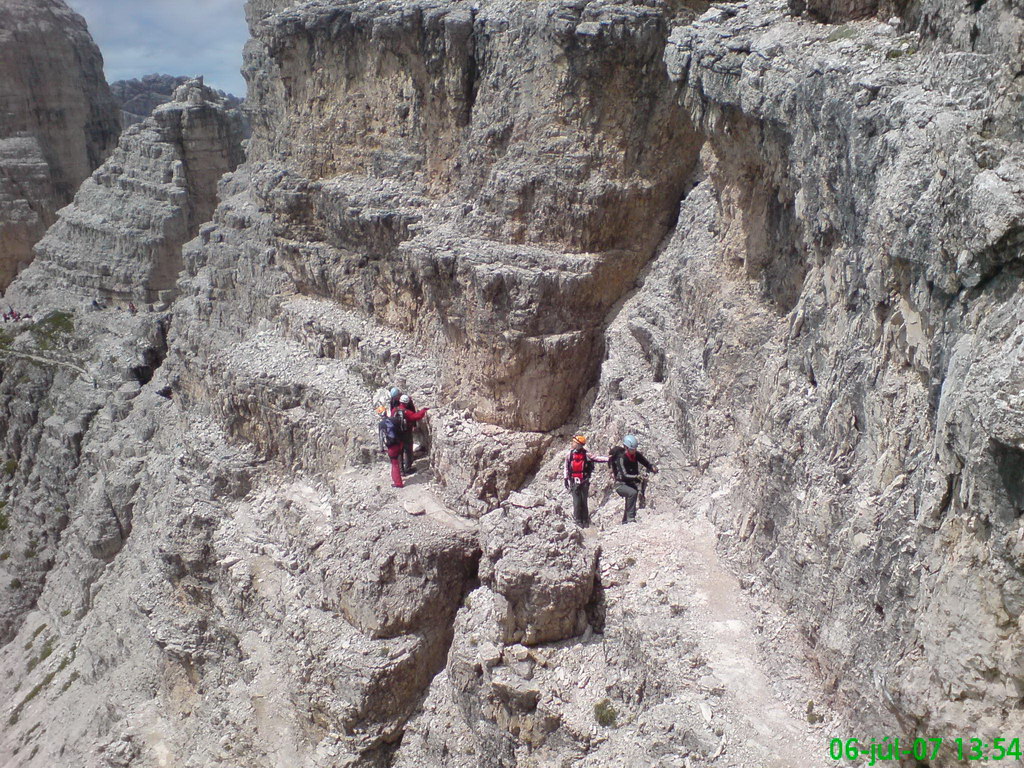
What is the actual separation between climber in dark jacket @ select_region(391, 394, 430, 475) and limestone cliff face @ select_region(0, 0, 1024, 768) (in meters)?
0.48

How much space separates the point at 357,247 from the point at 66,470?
19002mm

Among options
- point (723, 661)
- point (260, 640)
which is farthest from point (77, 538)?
point (723, 661)

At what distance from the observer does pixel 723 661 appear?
9.97 meters

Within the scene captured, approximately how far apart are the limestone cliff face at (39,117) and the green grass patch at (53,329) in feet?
27.5

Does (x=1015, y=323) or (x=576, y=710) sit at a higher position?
(x=1015, y=323)

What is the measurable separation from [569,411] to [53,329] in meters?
30.8

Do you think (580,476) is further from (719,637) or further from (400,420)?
(400,420)

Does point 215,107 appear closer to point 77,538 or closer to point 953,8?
point 77,538

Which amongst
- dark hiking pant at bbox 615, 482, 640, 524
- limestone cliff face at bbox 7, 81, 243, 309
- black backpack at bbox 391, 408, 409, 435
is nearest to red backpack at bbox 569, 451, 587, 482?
dark hiking pant at bbox 615, 482, 640, 524

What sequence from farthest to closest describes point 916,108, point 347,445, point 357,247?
point 357,247 → point 347,445 → point 916,108

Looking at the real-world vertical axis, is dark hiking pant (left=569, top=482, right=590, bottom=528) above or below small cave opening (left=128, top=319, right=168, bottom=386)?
above

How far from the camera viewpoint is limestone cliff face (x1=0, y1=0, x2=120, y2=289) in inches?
1727

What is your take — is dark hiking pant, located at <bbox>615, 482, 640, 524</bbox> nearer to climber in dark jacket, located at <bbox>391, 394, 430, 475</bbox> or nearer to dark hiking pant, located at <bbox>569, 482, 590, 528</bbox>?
dark hiking pant, located at <bbox>569, 482, 590, 528</bbox>

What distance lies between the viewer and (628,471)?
14070 millimetres
